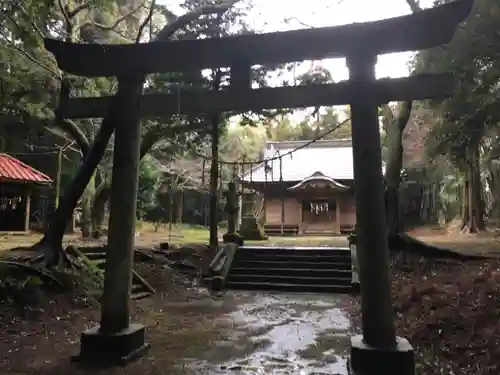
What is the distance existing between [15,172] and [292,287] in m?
15.6

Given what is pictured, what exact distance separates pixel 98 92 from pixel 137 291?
6384 mm

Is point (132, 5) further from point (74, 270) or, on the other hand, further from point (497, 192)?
point (497, 192)

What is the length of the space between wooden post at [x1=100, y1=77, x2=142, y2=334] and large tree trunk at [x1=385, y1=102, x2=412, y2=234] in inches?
397

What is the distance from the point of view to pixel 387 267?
189 inches

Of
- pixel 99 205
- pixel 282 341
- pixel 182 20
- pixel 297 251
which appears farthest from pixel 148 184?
pixel 282 341

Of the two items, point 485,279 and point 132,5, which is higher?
point 132,5

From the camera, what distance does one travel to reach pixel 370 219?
4840mm

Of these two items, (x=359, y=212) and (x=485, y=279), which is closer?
(x=359, y=212)

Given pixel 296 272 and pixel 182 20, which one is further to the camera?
pixel 296 272

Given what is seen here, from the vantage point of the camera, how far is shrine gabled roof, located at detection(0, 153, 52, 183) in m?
19.8

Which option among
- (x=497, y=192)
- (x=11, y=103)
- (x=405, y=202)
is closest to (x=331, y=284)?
(x=11, y=103)

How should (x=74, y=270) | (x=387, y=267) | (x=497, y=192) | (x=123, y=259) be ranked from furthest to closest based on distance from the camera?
(x=497, y=192) < (x=74, y=270) < (x=123, y=259) < (x=387, y=267)

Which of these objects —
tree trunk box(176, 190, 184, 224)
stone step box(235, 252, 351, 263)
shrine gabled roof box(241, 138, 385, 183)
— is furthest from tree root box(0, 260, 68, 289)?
tree trunk box(176, 190, 184, 224)

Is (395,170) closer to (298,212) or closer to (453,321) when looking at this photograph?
(453,321)
